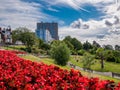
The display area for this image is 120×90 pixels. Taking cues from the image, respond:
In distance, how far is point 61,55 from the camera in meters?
75.4

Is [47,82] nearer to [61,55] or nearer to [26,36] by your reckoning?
[61,55]

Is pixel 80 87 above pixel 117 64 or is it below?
above

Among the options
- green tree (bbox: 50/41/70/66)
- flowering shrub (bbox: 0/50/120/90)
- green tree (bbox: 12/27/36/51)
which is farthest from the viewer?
green tree (bbox: 12/27/36/51)

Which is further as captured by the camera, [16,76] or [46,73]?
[46,73]

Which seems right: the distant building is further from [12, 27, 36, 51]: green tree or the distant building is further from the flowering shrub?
the flowering shrub

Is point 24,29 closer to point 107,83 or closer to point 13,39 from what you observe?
point 13,39

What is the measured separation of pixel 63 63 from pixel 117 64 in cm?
4728

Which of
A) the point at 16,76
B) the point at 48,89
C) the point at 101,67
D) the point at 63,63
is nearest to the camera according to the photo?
the point at 48,89

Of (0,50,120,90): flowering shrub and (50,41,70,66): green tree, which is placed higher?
(0,50,120,90): flowering shrub

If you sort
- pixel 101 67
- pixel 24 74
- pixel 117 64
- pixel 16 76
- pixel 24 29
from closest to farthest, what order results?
pixel 16 76 → pixel 24 74 → pixel 101 67 → pixel 117 64 → pixel 24 29

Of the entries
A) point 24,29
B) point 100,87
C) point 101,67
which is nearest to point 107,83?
point 100,87

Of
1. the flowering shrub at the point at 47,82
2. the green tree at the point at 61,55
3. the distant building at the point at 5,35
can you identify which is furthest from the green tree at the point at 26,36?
the flowering shrub at the point at 47,82

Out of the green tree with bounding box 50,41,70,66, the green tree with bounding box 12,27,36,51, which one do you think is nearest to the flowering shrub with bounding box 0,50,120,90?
the green tree with bounding box 50,41,70,66

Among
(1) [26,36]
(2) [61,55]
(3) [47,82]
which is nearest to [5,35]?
(1) [26,36]
